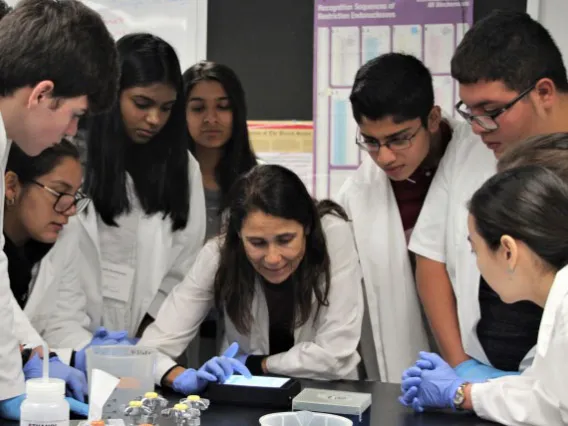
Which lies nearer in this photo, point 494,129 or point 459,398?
point 459,398

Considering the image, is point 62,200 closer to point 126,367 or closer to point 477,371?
point 126,367

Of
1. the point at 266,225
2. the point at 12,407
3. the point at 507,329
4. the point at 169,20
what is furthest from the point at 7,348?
the point at 169,20

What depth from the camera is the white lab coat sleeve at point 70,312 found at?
2.21 meters

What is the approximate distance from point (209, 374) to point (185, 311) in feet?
1.51

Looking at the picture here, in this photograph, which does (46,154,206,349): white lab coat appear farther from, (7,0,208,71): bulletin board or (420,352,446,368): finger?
(420,352,446,368): finger

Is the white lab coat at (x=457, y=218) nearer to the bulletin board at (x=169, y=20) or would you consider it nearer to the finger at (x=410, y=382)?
the finger at (x=410, y=382)

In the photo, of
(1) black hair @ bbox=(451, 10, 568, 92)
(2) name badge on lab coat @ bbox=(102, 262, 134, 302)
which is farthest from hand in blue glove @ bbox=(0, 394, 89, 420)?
(1) black hair @ bbox=(451, 10, 568, 92)

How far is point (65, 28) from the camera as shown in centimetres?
160

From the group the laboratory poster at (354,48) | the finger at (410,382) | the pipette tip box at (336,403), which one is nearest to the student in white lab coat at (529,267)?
the finger at (410,382)

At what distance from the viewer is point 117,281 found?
2496 millimetres

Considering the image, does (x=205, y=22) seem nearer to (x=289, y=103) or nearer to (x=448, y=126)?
(x=289, y=103)

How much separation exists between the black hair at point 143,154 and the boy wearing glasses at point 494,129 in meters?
0.86

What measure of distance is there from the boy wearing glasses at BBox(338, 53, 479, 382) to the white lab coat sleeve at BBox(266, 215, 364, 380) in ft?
0.43

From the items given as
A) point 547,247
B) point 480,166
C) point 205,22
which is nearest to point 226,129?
point 205,22
